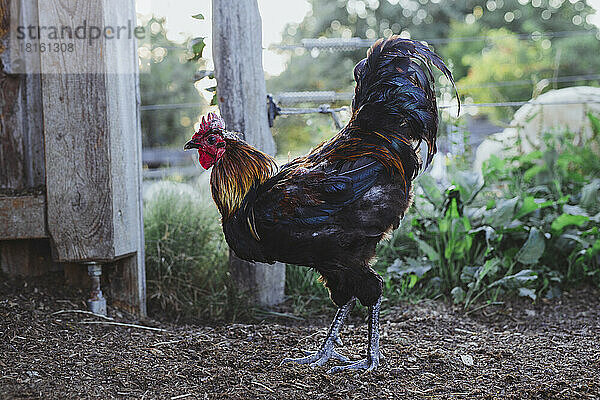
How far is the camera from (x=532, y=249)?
4.51m

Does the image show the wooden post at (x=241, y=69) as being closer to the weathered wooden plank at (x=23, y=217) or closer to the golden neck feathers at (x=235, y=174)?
the golden neck feathers at (x=235, y=174)

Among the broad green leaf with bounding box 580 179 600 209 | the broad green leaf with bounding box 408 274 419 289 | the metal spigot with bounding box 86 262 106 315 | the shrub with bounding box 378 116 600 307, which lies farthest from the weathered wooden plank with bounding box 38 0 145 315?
the broad green leaf with bounding box 580 179 600 209

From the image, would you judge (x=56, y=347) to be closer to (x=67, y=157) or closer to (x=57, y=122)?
(x=67, y=157)

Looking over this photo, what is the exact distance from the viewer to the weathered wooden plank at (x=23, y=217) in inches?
132

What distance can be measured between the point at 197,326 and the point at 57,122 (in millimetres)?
1677

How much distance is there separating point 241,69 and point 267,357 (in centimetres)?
213

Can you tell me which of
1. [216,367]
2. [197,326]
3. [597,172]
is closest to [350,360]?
[216,367]

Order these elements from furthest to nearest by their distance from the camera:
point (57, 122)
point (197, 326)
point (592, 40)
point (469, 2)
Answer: point (469, 2)
point (592, 40)
point (197, 326)
point (57, 122)

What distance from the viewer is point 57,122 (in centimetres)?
339

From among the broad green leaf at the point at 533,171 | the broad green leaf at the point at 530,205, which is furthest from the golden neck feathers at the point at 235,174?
the broad green leaf at the point at 533,171

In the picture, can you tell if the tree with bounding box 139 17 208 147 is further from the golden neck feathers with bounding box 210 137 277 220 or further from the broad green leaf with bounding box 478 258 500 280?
the golden neck feathers with bounding box 210 137 277 220

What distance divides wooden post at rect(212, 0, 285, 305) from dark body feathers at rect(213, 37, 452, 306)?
0.97m

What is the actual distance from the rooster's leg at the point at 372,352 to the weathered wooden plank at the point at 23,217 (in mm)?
2058

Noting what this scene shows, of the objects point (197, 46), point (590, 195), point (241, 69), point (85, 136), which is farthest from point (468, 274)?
point (85, 136)
